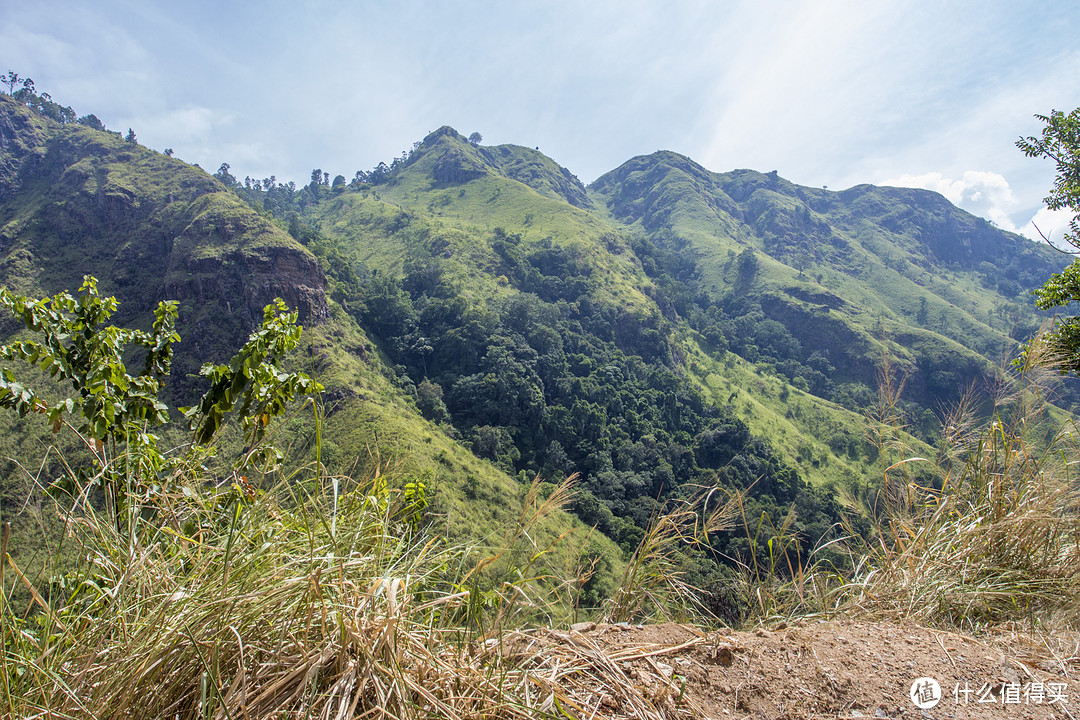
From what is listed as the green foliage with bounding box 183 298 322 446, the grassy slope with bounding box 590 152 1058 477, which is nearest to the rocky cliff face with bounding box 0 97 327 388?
the green foliage with bounding box 183 298 322 446

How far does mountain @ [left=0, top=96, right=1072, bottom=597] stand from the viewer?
37.6 metres

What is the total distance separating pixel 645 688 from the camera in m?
1.80

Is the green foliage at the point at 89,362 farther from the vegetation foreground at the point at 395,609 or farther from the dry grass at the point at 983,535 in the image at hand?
the dry grass at the point at 983,535

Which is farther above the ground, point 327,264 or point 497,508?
point 327,264

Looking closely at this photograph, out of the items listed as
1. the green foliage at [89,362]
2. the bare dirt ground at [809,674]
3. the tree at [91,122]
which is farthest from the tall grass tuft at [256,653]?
the tree at [91,122]

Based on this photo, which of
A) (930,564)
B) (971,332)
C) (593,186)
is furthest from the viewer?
(593,186)

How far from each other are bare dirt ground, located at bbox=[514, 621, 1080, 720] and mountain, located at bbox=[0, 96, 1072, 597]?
1443 millimetres

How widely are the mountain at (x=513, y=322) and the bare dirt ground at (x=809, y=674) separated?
144cm

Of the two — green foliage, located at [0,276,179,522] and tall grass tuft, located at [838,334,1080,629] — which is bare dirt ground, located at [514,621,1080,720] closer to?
tall grass tuft, located at [838,334,1080,629]

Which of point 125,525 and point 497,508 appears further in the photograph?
point 497,508

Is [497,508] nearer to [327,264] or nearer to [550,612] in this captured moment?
[550,612]

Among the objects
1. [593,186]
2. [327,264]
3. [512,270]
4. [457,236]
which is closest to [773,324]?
[512,270]

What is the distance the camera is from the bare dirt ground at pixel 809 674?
5.81 feet

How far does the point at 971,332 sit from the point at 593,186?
4821 inches
